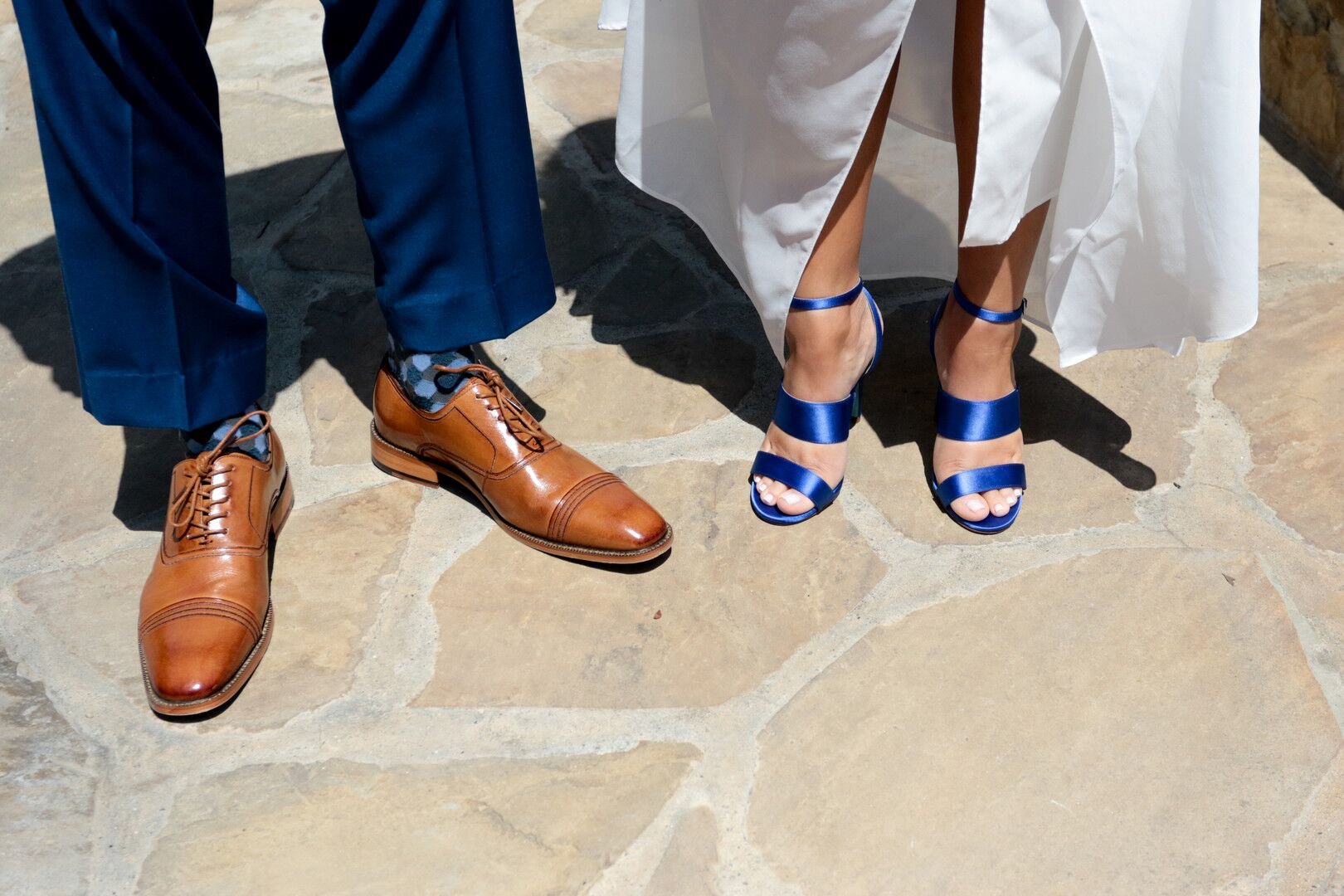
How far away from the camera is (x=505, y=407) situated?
151 centimetres

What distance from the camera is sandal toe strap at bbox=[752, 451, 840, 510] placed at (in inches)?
60.1

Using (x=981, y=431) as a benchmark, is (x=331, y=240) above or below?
below

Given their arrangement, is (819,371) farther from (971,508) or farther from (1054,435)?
(1054,435)

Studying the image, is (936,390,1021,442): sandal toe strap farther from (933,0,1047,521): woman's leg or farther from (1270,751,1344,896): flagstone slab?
(1270,751,1344,896): flagstone slab

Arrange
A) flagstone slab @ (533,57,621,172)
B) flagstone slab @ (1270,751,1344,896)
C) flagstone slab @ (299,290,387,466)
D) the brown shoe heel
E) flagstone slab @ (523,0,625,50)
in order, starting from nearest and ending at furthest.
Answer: flagstone slab @ (1270,751,1344,896), the brown shoe heel, flagstone slab @ (299,290,387,466), flagstone slab @ (533,57,621,172), flagstone slab @ (523,0,625,50)

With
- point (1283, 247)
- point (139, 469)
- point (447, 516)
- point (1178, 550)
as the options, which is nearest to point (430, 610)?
point (447, 516)

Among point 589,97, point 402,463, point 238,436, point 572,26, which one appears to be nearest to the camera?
point 238,436

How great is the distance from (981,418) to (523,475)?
1.95ft

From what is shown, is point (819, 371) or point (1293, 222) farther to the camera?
point (1293, 222)

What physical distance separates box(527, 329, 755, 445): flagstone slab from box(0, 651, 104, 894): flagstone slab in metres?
0.74

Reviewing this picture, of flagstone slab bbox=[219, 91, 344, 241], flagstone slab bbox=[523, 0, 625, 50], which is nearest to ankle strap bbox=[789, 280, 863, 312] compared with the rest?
flagstone slab bbox=[219, 91, 344, 241]

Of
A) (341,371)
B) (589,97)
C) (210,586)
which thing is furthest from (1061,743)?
(589,97)

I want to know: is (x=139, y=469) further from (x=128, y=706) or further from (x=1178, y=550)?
(x=1178, y=550)

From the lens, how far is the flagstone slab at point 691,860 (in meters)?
1.13
